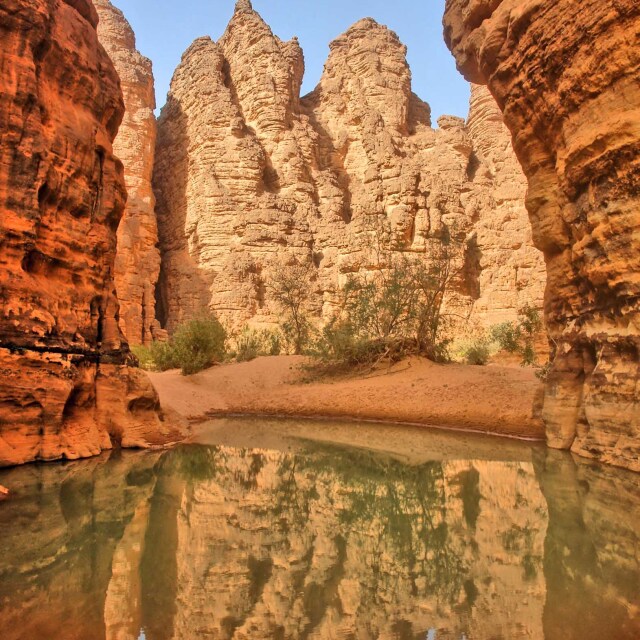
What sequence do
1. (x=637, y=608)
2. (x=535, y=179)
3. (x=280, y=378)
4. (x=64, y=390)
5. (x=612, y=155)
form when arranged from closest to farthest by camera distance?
(x=637, y=608) → (x=612, y=155) → (x=64, y=390) → (x=535, y=179) → (x=280, y=378)

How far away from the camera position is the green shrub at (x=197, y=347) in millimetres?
20469

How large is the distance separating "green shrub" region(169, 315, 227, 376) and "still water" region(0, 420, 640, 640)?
12.0 metres

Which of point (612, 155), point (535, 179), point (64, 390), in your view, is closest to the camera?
A: point (612, 155)

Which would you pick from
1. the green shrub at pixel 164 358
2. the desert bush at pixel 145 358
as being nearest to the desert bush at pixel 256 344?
the green shrub at pixel 164 358

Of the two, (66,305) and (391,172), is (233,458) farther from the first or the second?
(391,172)

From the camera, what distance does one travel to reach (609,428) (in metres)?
7.85

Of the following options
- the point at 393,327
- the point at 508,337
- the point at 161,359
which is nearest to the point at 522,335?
the point at 508,337

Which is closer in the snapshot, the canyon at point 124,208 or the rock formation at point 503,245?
the canyon at point 124,208

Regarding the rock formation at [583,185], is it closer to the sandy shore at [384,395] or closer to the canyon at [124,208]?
the canyon at [124,208]

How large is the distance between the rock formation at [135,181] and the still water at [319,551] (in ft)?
71.2

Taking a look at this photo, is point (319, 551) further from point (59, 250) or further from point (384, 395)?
point (384, 395)

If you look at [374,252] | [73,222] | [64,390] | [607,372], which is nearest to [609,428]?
[607,372]

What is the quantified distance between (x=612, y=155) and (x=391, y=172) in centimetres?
2549

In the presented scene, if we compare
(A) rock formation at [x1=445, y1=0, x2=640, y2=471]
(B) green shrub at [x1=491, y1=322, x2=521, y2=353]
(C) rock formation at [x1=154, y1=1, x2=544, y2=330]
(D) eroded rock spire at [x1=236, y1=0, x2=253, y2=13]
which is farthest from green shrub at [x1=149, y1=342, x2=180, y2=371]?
(D) eroded rock spire at [x1=236, y1=0, x2=253, y2=13]
